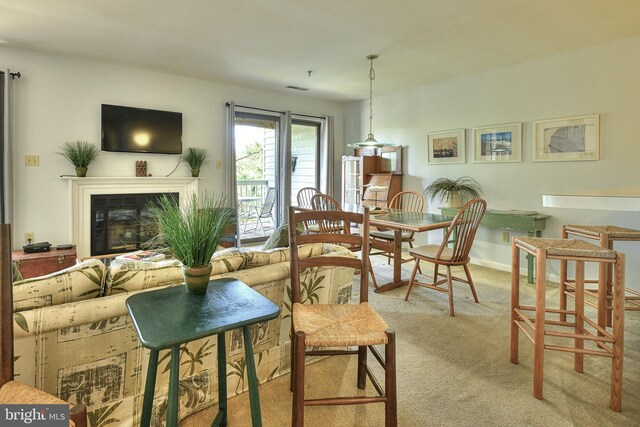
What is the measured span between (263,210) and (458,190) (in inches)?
114

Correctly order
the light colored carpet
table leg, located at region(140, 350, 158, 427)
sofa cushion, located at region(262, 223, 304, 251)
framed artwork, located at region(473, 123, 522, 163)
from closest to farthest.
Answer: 1. table leg, located at region(140, 350, 158, 427)
2. the light colored carpet
3. sofa cushion, located at region(262, 223, 304, 251)
4. framed artwork, located at region(473, 123, 522, 163)

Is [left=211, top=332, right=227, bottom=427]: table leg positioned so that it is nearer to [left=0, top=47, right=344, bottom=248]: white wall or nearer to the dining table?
the dining table

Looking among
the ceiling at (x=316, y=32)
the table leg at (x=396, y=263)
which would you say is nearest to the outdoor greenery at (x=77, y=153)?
the ceiling at (x=316, y=32)

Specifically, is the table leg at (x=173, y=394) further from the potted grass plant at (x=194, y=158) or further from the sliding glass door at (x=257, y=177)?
the sliding glass door at (x=257, y=177)

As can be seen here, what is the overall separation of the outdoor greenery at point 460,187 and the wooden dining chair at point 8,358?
14.4ft

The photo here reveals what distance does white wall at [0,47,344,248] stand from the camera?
378 cm

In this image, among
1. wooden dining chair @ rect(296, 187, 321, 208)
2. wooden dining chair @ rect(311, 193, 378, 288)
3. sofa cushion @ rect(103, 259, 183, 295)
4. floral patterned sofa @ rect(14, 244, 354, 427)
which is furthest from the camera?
Answer: wooden dining chair @ rect(296, 187, 321, 208)

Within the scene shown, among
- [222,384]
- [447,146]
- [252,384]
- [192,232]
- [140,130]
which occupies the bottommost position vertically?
[222,384]

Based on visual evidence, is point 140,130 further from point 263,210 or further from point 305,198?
point 305,198

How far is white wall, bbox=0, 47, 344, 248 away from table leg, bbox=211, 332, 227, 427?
3.46m

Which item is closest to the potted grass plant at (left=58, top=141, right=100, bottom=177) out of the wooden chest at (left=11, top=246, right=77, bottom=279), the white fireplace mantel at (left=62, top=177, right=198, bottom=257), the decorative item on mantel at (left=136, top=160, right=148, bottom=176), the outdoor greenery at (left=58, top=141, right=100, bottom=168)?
the outdoor greenery at (left=58, top=141, right=100, bottom=168)

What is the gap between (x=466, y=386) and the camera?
1.89 metres

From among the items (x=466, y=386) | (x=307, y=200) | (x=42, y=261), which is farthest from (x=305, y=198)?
(x=466, y=386)

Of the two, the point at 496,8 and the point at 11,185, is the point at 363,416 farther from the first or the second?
the point at 11,185
